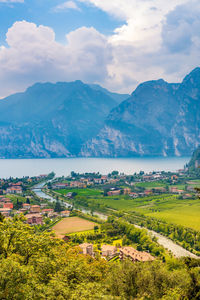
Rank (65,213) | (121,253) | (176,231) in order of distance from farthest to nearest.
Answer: (65,213) < (176,231) < (121,253)

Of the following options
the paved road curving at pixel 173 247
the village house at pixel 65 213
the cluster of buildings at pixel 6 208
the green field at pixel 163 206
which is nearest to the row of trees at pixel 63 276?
the paved road curving at pixel 173 247

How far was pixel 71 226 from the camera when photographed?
174 feet

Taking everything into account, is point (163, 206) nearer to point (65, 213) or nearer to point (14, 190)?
point (65, 213)

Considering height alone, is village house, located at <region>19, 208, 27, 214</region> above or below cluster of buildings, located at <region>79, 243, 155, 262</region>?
above

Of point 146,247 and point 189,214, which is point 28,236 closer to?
point 146,247

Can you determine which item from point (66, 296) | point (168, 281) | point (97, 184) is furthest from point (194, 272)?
point (97, 184)

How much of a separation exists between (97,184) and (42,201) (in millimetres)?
37602

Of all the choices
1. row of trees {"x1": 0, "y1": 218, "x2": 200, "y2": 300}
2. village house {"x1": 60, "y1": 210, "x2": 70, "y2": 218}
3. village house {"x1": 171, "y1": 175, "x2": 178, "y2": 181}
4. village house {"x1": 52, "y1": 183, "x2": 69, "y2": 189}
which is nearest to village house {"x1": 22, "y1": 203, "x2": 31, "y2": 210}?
village house {"x1": 60, "y1": 210, "x2": 70, "y2": 218}

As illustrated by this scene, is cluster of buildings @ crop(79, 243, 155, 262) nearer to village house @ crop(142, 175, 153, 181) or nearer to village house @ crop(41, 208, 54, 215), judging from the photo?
village house @ crop(41, 208, 54, 215)

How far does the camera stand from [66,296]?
1251 centimetres

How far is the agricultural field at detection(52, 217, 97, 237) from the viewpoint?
49612 mm

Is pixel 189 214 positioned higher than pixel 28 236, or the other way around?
pixel 28 236

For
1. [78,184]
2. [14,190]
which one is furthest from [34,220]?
[78,184]

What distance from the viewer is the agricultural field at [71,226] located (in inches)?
1953
